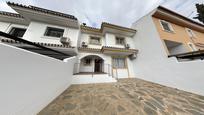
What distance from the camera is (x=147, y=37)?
254 inches

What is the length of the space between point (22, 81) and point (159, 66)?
690 cm

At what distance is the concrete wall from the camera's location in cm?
124

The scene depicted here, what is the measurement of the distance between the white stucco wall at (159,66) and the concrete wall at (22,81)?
247 inches

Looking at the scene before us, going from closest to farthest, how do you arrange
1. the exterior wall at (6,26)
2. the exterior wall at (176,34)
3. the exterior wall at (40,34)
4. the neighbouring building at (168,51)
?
the neighbouring building at (168,51) → the exterior wall at (40,34) → the exterior wall at (6,26) → the exterior wall at (176,34)

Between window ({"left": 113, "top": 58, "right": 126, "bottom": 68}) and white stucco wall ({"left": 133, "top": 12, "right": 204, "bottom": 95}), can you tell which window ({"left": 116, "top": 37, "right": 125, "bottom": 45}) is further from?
window ({"left": 113, "top": 58, "right": 126, "bottom": 68})

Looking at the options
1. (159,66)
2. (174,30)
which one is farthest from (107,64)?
(174,30)

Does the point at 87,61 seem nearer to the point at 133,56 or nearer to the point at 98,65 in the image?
the point at 98,65

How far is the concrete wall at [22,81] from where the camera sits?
4.07 feet

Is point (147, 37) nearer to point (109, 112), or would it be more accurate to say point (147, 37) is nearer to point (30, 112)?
point (109, 112)

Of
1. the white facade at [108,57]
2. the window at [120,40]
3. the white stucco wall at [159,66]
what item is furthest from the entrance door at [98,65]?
the white stucco wall at [159,66]

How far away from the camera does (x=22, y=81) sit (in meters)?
1.53

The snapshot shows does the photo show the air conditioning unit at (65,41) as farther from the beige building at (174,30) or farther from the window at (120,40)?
the beige building at (174,30)

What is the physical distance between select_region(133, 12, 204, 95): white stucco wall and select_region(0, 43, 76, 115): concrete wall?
627 cm

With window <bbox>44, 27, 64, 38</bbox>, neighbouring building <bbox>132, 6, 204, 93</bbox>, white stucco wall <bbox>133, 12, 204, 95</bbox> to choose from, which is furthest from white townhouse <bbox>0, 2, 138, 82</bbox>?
neighbouring building <bbox>132, 6, 204, 93</bbox>
